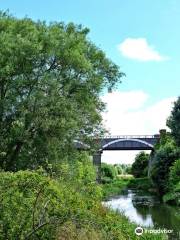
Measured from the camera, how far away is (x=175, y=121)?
44219 mm

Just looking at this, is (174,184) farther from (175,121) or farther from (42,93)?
(42,93)

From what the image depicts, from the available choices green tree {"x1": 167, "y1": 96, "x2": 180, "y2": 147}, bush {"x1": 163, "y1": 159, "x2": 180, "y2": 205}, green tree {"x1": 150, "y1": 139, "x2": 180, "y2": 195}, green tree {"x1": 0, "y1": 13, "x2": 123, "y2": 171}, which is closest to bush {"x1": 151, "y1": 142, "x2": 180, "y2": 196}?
green tree {"x1": 150, "y1": 139, "x2": 180, "y2": 195}

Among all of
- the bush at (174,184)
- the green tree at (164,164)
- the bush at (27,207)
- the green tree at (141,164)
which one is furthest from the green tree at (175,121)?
the green tree at (141,164)

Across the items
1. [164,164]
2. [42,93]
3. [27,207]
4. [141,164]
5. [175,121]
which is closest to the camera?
[27,207]

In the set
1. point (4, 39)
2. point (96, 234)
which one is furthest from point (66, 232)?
point (4, 39)

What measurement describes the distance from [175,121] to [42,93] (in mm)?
19310

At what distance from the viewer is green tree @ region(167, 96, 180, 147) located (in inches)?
1726

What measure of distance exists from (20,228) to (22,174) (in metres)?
2.25

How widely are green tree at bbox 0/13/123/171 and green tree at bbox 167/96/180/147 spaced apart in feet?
46.9

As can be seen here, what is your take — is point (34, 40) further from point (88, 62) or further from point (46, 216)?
point (46, 216)

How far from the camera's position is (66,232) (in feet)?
39.4

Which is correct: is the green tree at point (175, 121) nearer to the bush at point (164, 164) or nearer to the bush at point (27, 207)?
the bush at point (164, 164)

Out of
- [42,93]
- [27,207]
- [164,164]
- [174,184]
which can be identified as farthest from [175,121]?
[27,207]

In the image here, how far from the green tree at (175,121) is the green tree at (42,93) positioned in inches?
563
